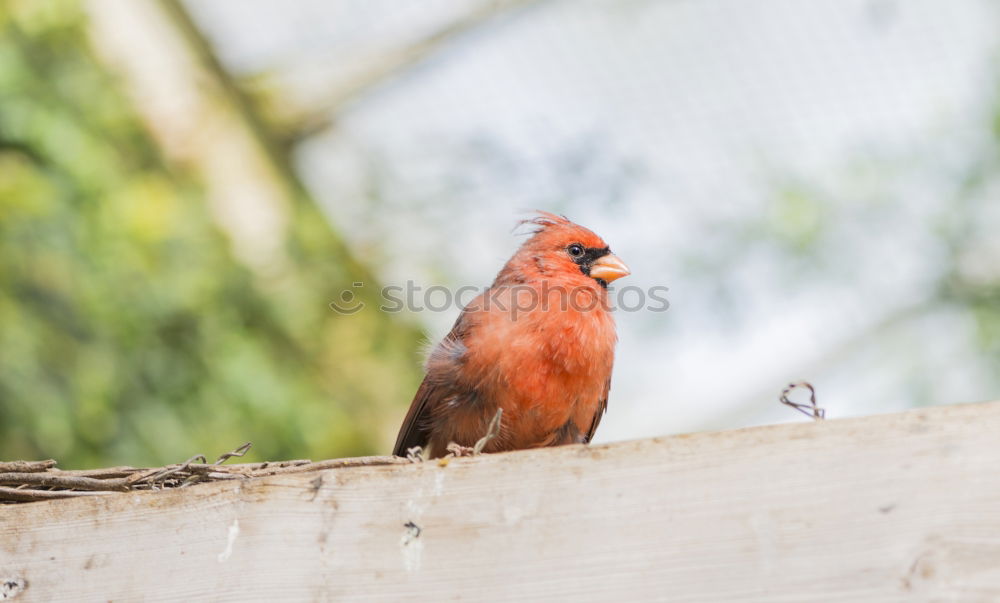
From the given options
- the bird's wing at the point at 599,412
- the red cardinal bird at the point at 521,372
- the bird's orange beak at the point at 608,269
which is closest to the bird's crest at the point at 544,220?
the bird's orange beak at the point at 608,269

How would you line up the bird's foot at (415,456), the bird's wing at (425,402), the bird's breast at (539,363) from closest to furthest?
1. the bird's foot at (415,456)
2. the bird's breast at (539,363)
3. the bird's wing at (425,402)

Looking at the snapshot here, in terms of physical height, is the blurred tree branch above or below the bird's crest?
above

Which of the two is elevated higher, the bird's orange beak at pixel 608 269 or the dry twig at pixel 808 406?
the bird's orange beak at pixel 608 269

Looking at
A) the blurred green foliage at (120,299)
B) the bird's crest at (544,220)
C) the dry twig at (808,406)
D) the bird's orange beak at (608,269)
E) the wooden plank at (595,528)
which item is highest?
the blurred green foliage at (120,299)

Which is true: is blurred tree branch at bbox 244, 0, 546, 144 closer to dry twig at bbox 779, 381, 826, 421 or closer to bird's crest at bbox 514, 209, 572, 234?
bird's crest at bbox 514, 209, 572, 234

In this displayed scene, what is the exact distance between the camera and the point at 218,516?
172 centimetres

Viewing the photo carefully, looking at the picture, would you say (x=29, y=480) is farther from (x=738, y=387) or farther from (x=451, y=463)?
(x=738, y=387)

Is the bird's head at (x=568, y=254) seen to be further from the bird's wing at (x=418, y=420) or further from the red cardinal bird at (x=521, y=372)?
the bird's wing at (x=418, y=420)

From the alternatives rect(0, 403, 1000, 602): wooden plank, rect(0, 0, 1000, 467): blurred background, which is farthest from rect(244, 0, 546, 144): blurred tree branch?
rect(0, 403, 1000, 602): wooden plank

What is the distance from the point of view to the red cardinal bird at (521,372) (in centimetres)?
252

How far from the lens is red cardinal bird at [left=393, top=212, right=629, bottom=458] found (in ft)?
8.25

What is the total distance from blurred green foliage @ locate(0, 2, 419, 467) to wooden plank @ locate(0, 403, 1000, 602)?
2744mm

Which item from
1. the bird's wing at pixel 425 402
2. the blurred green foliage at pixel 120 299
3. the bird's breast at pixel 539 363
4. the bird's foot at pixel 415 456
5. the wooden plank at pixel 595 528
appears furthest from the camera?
the blurred green foliage at pixel 120 299

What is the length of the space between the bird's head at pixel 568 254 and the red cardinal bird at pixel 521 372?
14 centimetres
